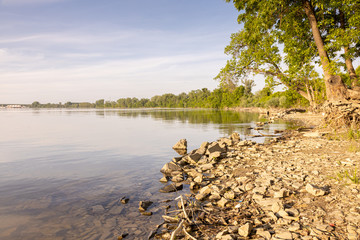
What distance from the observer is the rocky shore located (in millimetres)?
5734

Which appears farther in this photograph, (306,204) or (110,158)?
(110,158)

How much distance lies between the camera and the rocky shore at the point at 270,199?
573cm

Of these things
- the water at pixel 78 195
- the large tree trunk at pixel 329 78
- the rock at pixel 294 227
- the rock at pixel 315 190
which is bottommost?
the water at pixel 78 195

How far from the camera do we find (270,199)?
7453 mm

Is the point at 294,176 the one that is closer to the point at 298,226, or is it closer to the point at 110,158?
the point at 298,226

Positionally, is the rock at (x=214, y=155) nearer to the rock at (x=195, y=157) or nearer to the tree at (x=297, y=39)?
the rock at (x=195, y=157)

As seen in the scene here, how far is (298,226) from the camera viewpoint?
18.7ft

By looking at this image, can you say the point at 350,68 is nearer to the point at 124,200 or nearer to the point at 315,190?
the point at 315,190

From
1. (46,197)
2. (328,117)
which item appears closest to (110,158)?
(46,197)

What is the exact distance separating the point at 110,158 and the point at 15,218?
32.5 feet

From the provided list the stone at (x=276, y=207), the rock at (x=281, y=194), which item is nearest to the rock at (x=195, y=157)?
the rock at (x=281, y=194)

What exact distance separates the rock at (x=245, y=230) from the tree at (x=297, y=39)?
53.1 feet

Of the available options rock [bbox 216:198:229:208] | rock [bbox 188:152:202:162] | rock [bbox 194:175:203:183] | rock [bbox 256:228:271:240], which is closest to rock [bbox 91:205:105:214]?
rock [bbox 194:175:203:183]

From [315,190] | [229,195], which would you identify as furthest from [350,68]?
[229,195]
